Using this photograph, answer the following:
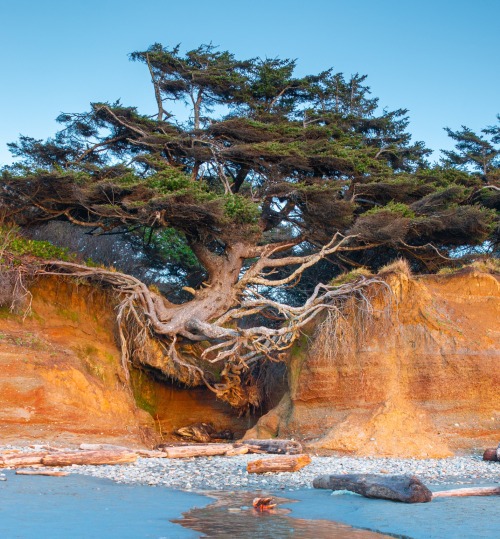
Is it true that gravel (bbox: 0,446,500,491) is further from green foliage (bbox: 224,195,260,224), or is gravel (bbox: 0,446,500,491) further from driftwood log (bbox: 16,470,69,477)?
green foliage (bbox: 224,195,260,224)

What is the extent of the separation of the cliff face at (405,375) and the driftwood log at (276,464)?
3697 mm

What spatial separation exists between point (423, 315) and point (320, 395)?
3.42m

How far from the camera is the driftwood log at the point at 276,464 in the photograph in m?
12.1

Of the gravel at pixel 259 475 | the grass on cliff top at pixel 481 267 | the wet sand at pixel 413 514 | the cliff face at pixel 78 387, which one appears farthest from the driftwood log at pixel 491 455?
the cliff face at pixel 78 387

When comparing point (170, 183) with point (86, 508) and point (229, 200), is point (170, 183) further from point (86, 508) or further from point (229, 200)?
point (86, 508)

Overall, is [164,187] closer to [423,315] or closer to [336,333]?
[336,333]

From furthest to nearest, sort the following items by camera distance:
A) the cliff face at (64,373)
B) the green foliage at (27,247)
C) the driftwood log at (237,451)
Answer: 1. the green foliage at (27,247)
2. the cliff face at (64,373)
3. the driftwood log at (237,451)

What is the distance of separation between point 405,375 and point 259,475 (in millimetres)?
6424

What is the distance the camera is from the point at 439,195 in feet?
63.4

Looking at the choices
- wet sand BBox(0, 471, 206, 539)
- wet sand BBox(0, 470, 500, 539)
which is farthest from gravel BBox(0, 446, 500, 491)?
wet sand BBox(0, 471, 206, 539)

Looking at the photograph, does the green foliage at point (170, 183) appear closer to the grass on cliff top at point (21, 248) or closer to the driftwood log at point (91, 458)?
the grass on cliff top at point (21, 248)

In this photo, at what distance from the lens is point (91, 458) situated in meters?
12.7

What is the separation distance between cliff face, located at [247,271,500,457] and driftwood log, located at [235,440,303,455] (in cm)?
141

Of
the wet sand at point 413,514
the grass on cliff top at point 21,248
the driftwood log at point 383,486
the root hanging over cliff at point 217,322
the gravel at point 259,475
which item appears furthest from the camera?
the root hanging over cliff at point 217,322
